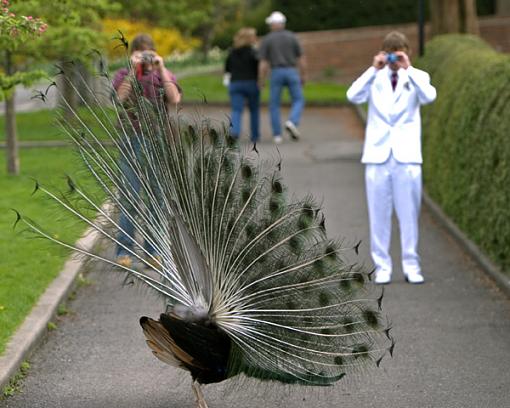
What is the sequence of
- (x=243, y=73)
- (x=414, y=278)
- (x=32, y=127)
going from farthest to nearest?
(x=32, y=127) → (x=243, y=73) → (x=414, y=278)

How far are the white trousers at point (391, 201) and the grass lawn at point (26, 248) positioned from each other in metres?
2.47

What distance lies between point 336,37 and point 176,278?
27134 millimetres

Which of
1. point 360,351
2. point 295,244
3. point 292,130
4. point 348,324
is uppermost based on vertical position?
point 295,244

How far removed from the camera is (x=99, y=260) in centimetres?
627

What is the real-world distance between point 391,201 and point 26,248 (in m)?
3.54

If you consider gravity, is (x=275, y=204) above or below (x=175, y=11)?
above

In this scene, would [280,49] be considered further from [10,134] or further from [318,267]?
[318,267]

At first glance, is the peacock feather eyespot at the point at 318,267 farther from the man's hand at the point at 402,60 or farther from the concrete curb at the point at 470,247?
the man's hand at the point at 402,60

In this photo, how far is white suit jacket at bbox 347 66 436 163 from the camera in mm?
9453

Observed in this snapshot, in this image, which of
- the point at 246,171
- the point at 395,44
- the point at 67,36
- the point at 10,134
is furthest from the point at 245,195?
the point at 10,134

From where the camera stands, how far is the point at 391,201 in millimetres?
9727

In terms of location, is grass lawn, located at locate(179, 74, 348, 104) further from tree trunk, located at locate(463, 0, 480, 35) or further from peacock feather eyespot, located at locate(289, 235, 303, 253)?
peacock feather eyespot, located at locate(289, 235, 303, 253)

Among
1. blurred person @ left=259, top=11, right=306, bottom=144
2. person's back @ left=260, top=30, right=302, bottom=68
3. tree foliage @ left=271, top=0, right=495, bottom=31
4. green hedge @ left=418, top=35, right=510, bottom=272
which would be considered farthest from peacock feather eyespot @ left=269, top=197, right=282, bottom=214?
tree foliage @ left=271, top=0, right=495, bottom=31

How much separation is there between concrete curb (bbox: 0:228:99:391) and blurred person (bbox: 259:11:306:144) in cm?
1022
